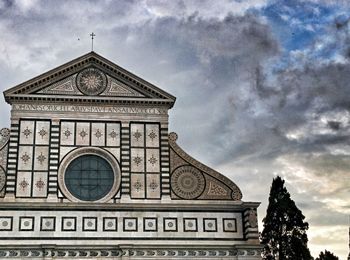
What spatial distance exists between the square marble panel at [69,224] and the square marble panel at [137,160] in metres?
3.44

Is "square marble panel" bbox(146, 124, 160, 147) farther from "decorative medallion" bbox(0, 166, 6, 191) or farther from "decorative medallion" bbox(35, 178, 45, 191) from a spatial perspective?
"decorative medallion" bbox(0, 166, 6, 191)

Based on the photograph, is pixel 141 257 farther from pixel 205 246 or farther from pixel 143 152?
pixel 143 152

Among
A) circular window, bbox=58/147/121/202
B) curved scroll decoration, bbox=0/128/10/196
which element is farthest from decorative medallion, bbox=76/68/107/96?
curved scroll decoration, bbox=0/128/10/196

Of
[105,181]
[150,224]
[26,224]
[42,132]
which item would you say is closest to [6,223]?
[26,224]

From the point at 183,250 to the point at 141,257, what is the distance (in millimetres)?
1795

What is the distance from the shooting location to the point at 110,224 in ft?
86.9

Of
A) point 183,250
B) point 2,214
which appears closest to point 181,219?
point 183,250

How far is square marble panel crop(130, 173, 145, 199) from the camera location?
2733 centimetres

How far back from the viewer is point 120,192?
27266 millimetres

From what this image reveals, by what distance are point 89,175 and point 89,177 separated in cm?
10

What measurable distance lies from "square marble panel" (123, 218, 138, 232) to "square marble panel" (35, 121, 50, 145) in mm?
4986

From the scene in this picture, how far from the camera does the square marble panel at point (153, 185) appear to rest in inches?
1080

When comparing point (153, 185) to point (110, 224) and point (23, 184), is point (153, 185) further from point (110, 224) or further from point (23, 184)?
point (23, 184)

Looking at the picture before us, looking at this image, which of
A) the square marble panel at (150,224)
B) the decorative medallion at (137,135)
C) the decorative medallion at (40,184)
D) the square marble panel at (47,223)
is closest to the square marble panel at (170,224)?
the square marble panel at (150,224)
